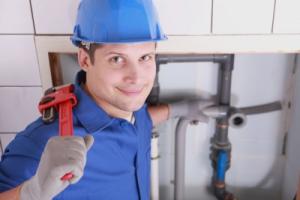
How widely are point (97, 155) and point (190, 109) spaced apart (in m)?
0.48

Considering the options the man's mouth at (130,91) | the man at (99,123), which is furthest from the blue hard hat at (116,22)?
the man's mouth at (130,91)

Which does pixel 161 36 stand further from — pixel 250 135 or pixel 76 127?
pixel 250 135

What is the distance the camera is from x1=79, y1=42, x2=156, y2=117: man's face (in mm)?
771

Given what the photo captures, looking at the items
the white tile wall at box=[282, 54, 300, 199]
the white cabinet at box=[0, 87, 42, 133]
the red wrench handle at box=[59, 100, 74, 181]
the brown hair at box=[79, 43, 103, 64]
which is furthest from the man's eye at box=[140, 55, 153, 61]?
the white tile wall at box=[282, 54, 300, 199]

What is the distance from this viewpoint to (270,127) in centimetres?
137

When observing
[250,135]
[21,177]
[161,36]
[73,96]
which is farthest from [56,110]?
[250,135]

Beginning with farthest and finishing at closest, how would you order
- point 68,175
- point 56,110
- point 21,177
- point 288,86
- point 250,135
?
point 250,135 → point 288,86 → point 56,110 → point 21,177 → point 68,175

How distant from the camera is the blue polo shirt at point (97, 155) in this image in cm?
72

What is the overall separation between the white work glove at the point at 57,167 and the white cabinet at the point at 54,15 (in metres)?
0.47

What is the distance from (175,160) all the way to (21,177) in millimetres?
761

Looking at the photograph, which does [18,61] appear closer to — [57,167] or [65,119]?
[65,119]

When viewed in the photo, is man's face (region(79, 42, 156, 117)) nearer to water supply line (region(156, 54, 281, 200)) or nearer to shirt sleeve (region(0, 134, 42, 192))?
shirt sleeve (region(0, 134, 42, 192))

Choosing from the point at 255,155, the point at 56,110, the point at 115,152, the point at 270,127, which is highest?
the point at 56,110

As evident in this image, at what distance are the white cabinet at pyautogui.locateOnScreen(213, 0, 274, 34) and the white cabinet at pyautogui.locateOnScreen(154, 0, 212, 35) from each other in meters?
0.03
